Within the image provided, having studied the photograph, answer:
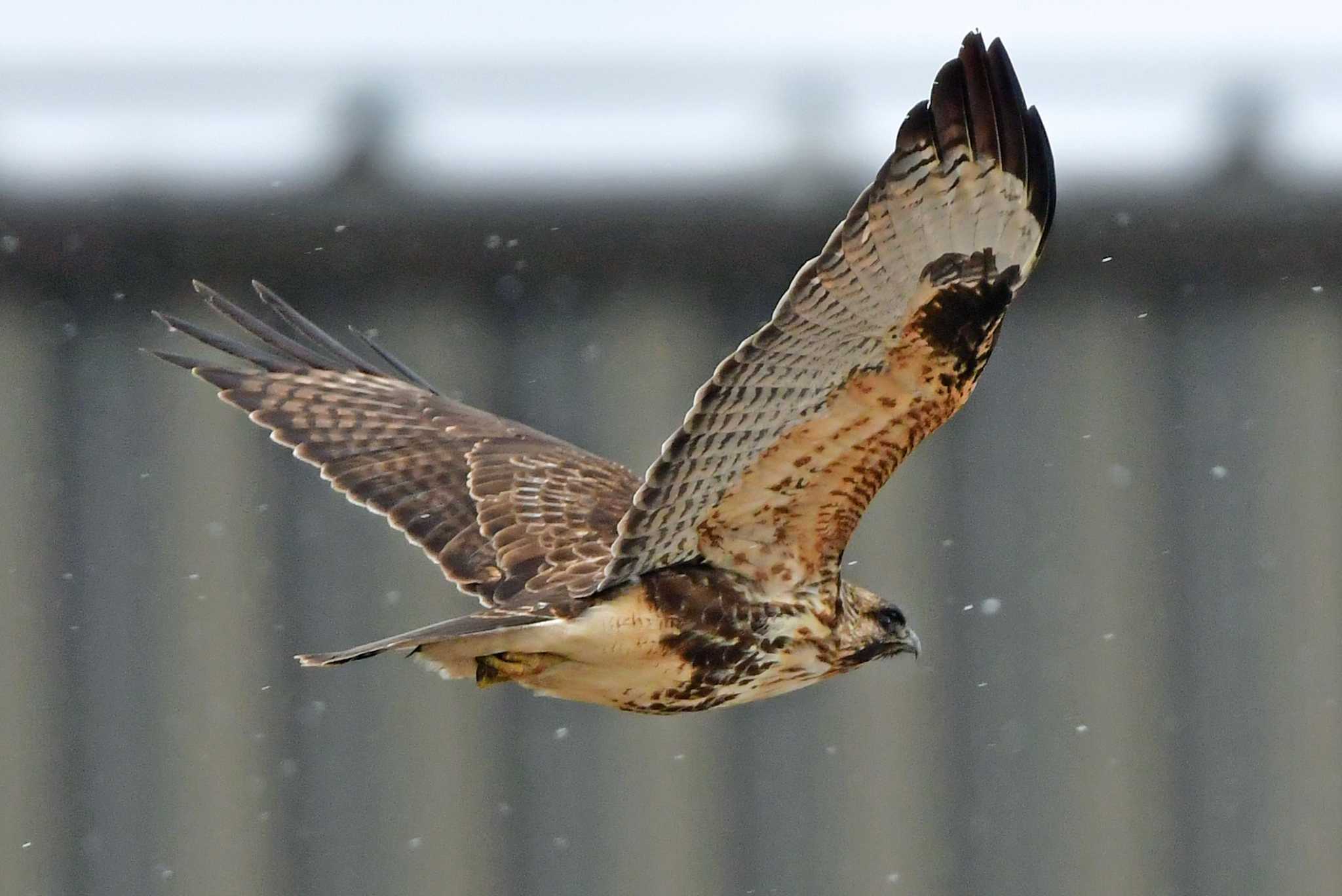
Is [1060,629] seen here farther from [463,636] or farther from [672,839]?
[463,636]

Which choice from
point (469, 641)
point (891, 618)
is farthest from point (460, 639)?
point (891, 618)

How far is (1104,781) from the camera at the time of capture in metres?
5.31

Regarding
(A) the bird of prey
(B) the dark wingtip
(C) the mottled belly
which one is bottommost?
(C) the mottled belly

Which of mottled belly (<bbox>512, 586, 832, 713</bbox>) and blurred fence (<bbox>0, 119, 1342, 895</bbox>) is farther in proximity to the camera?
blurred fence (<bbox>0, 119, 1342, 895</bbox>)

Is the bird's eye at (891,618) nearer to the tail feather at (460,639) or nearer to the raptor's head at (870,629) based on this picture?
the raptor's head at (870,629)

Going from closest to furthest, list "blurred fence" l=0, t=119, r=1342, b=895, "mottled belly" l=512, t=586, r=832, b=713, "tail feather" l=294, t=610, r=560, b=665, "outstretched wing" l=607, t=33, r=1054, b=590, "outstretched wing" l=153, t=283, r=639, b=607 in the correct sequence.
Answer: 1. "outstretched wing" l=607, t=33, r=1054, b=590
2. "tail feather" l=294, t=610, r=560, b=665
3. "mottled belly" l=512, t=586, r=832, b=713
4. "outstretched wing" l=153, t=283, r=639, b=607
5. "blurred fence" l=0, t=119, r=1342, b=895

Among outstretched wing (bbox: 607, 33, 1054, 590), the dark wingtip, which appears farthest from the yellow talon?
the dark wingtip

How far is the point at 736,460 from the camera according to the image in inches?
128

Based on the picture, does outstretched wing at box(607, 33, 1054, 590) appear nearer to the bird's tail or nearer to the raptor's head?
the bird's tail

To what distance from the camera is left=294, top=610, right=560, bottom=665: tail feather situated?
10.2ft

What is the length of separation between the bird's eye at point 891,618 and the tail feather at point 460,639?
0.66 meters

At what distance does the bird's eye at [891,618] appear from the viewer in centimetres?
376

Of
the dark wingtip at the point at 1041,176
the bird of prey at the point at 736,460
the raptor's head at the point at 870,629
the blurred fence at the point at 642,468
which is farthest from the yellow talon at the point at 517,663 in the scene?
the blurred fence at the point at 642,468

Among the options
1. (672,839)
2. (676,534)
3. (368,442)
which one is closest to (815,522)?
(676,534)
